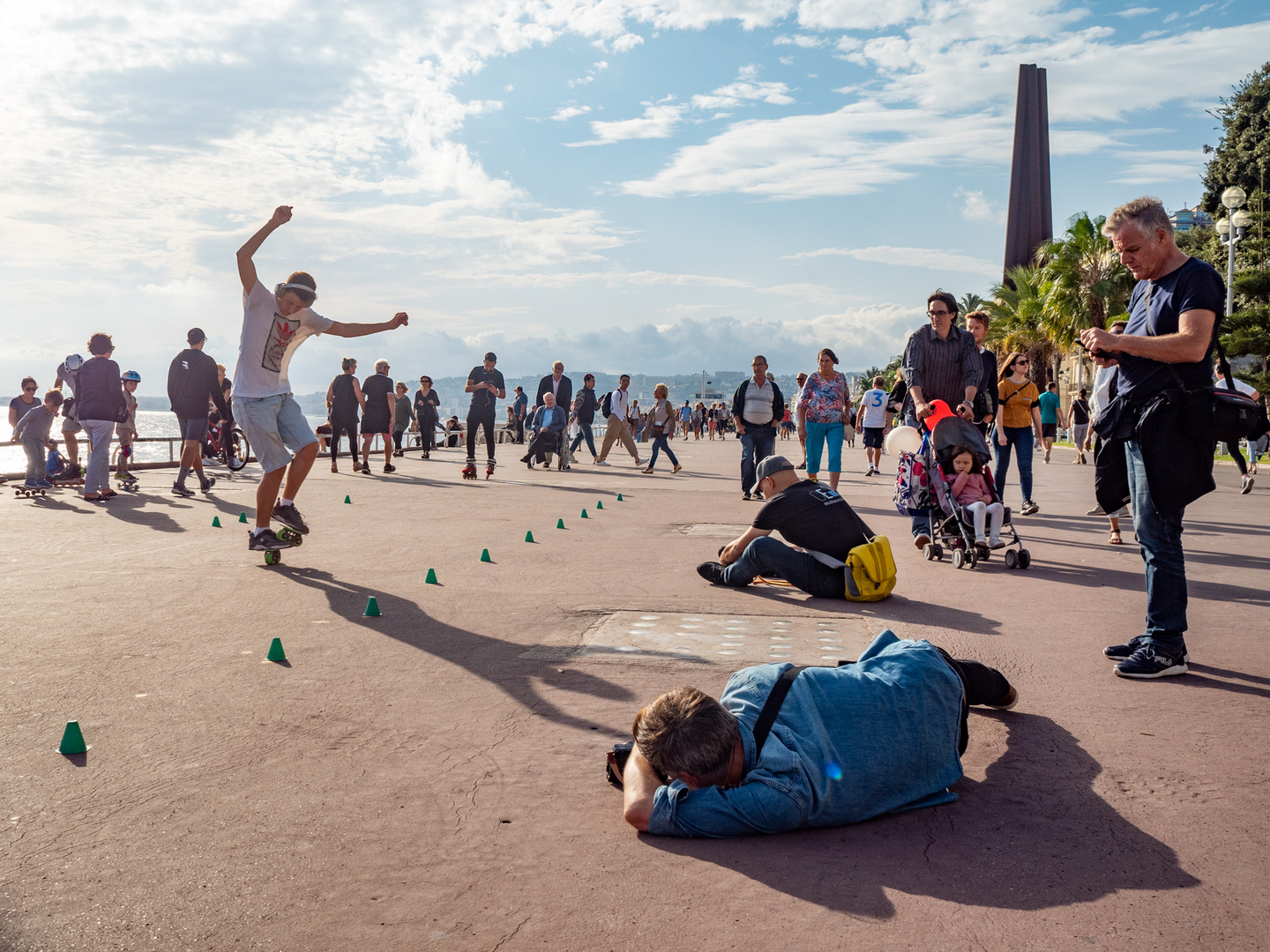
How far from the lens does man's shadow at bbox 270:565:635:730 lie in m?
4.49

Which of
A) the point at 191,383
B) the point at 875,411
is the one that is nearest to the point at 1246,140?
the point at 875,411

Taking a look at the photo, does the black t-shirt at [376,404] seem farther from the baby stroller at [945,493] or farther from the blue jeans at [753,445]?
the baby stroller at [945,493]

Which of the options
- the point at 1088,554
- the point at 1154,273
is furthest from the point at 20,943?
the point at 1088,554

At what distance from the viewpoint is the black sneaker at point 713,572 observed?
7.32 meters

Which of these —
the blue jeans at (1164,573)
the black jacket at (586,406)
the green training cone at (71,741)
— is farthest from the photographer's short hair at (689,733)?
the black jacket at (586,406)

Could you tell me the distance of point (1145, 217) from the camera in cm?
490

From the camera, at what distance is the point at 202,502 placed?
42.3ft

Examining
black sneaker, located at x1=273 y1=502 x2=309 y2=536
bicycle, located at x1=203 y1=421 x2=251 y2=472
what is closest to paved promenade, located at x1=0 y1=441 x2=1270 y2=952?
black sneaker, located at x1=273 y1=502 x2=309 y2=536

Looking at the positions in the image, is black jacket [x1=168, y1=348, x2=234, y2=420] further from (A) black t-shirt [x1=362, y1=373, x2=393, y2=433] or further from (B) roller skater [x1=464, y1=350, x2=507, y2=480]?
(A) black t-shirt [x1=362, y1=373, x2=393, y2=433]

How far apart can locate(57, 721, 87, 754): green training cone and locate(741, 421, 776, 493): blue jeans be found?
36.1 feet

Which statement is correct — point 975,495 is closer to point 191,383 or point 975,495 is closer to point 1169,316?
point 1169,316

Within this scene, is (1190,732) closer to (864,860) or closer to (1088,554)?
(864,860)

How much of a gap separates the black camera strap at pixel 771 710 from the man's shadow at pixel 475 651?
41.8 inches

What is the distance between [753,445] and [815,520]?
24.7 ft
